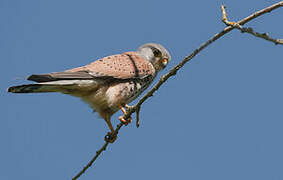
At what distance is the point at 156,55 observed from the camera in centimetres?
509

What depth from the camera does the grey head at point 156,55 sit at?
199 inches

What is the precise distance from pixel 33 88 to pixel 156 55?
89.8 inches

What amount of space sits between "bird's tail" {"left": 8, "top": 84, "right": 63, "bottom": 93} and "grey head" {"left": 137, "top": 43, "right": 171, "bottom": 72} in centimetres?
190

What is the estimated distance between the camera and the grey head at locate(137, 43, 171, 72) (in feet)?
16.6

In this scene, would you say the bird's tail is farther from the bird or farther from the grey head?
the grey head

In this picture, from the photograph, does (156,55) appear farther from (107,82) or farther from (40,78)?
(40,78)

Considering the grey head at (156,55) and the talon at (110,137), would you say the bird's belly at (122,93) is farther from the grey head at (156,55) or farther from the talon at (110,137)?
the grey head at (156,55)

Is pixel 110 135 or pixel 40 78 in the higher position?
pixel 40 78

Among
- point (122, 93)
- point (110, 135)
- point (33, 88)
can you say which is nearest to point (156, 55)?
point (122, 93)

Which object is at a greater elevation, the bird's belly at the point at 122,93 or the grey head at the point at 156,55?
the grey head at the point at 156,55

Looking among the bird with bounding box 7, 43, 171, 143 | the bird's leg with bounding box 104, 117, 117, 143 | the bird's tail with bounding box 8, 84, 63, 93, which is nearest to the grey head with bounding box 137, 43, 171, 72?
the bird with bounding box 7, 43, 171, 143

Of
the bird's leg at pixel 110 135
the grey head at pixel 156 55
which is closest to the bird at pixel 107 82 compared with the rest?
the bird's leg at pixel 110 135

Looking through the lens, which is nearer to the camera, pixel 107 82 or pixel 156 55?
pixel 107 82

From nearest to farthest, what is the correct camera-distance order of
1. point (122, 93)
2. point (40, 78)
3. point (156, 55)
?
1. point (40, 78)
2. point (122, 93)
3. point (156, 55)
